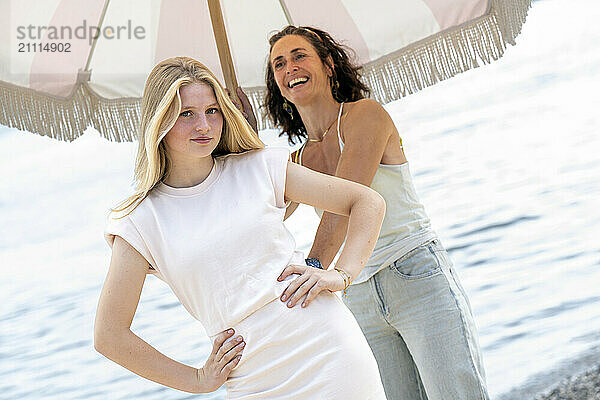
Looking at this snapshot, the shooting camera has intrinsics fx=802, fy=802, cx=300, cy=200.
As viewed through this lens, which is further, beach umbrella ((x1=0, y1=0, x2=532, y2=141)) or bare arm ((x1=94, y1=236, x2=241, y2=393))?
beach umbrella ((x1=0, y1=0, x2=532, y2=141))

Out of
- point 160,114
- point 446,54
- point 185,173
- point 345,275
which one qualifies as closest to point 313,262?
point 345,275

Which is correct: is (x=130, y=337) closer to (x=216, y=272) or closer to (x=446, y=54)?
(x=216, y=272)

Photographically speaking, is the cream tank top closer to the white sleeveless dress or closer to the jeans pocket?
the jeans pocket

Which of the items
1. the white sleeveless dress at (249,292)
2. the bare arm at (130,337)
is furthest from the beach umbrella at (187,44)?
the bare arm at (130,337)

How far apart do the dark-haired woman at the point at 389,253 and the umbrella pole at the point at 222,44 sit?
139 millimetres

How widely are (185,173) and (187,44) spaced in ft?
3.40

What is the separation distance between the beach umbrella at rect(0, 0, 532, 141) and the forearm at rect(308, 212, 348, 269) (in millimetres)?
579

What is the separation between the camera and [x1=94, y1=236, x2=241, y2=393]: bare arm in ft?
5.26

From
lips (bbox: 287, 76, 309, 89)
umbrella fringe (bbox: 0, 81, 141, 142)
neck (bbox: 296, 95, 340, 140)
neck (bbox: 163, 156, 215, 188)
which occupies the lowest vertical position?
neck (bbox: 163, 156, 215, 188)

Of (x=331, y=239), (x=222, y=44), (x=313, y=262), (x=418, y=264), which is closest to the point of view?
(x=313, y=262)

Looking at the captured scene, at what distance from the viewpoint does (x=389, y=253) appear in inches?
85.0

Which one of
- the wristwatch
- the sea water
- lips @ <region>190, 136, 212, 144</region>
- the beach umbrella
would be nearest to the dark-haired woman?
the wristwatch

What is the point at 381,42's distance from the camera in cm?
256

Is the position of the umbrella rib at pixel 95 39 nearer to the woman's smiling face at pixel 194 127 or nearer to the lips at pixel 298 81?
the lips at pixel 298 81
